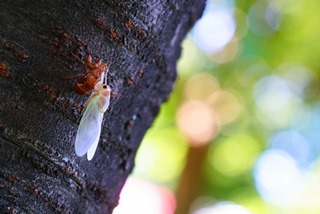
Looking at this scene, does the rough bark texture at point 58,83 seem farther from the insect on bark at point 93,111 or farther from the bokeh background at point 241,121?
the bokeh background at point 241,121

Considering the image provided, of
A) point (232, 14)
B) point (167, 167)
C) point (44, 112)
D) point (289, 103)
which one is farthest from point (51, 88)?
point (167, 167)

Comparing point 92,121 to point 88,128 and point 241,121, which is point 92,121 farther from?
point 241,121

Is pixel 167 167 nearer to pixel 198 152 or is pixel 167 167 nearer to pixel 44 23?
pixel 198 152

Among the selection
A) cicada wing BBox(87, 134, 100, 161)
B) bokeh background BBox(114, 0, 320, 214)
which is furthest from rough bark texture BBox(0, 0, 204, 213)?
bokeh background BBox(114, 0, 320, 214)

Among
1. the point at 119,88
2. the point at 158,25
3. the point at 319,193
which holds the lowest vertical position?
the point at 119,88

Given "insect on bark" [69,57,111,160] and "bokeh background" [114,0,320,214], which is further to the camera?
"bokeh background" [114,0,320,214]

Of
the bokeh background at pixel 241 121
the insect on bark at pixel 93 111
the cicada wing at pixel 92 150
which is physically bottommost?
the cicada wing at pixel 92 150

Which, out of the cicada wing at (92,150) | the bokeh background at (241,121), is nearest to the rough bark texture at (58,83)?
the cicada wing at (92,150)

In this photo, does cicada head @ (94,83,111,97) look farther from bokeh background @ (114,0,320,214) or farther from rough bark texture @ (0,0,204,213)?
bokeh background @ (114,0,320,214)
